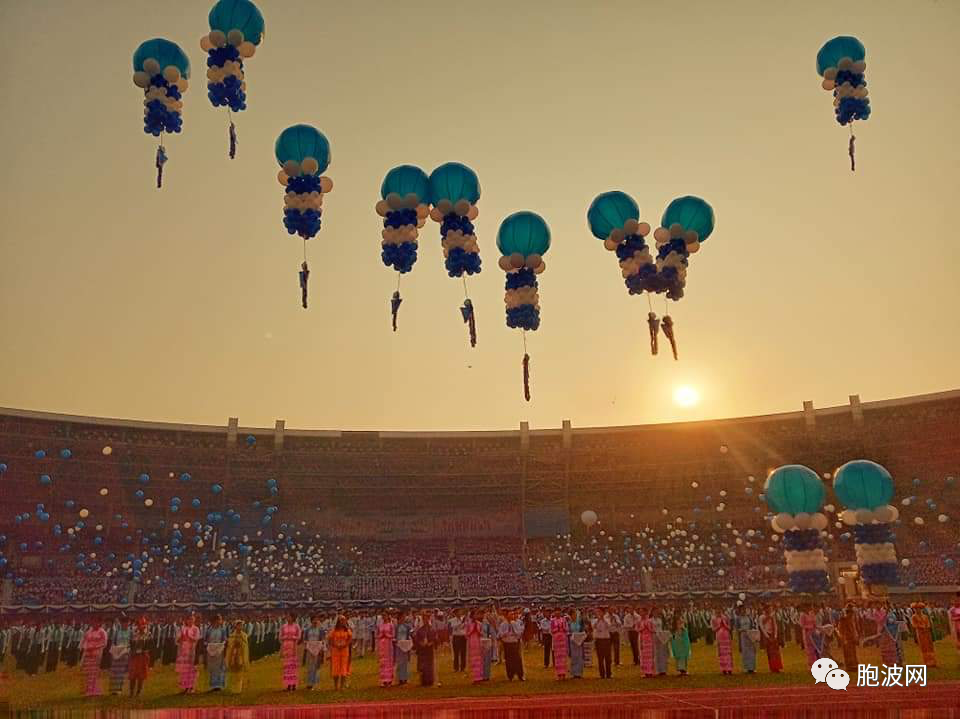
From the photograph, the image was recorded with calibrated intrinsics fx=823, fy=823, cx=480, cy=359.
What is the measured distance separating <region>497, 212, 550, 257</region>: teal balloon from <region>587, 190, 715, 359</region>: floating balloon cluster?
1029mm

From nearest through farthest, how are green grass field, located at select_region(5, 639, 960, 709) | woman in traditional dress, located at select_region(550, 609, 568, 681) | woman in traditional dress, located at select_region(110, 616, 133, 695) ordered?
green grass field, located at select_region(5, 639, 960, 709), woman in traditional dress, located at select_region(110, 616, 133, 695), woman in traditional dress, located at select_region(550, 609, 568, 681)

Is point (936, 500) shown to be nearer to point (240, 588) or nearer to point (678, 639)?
point (678, 639)

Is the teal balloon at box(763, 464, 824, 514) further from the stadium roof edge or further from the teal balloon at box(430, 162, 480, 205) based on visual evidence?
the stadium roof edge

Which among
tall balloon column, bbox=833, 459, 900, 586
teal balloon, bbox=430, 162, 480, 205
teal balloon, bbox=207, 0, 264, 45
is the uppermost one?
teal balloon, bbox=207, 0, 264, 45

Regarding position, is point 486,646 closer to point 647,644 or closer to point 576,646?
point 576,646

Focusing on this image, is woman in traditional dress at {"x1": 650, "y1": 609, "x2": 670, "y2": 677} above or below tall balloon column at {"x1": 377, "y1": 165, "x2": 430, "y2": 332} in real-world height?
below

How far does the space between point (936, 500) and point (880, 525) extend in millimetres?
26657

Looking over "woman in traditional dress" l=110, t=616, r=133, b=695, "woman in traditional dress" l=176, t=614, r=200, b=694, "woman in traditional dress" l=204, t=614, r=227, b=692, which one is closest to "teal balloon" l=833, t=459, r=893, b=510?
"woman in traditional dress" l=204, t=614, r=227, b=692

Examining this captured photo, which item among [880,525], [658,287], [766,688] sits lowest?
[766,688]

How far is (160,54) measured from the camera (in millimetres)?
12406

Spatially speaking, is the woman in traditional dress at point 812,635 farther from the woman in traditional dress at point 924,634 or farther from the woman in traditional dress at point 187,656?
the woman in traditional dress at point 187,656

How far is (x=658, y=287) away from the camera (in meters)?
13.6

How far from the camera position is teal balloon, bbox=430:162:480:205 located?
44.8 ft

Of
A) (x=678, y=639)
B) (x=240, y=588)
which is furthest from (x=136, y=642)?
(x=240, y=588)
